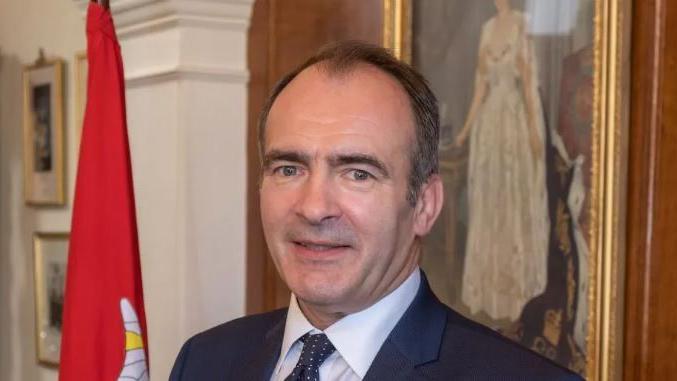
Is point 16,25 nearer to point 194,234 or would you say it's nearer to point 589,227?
point 194,234

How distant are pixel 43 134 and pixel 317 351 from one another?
3.05m

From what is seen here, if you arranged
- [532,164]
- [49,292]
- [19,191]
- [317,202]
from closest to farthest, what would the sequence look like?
[317,202] < [532,164] < [49,292] < [19,191]

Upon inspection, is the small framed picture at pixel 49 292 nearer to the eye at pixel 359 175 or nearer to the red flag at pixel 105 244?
the red flag at pixel 105 244

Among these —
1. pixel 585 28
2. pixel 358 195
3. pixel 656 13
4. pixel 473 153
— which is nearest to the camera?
pixel 358 195

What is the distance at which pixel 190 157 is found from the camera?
11.6 feet

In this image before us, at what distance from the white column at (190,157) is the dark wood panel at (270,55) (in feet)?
0.11

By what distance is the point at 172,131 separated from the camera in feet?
11.8

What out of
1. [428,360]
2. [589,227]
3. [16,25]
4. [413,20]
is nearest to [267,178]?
[428,360]

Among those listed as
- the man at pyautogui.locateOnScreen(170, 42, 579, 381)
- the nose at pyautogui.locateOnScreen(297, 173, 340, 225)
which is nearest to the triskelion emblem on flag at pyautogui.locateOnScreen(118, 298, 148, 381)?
the man at pyautogui.locateOnScreen(170, 42, 579, 381)

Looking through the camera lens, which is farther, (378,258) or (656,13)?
(656,13)

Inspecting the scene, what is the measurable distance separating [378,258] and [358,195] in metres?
0.12

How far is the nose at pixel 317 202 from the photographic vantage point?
1.89 metres

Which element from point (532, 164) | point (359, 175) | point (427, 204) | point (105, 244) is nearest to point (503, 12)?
point (532, 164)

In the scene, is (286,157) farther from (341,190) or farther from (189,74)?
(189,74)
